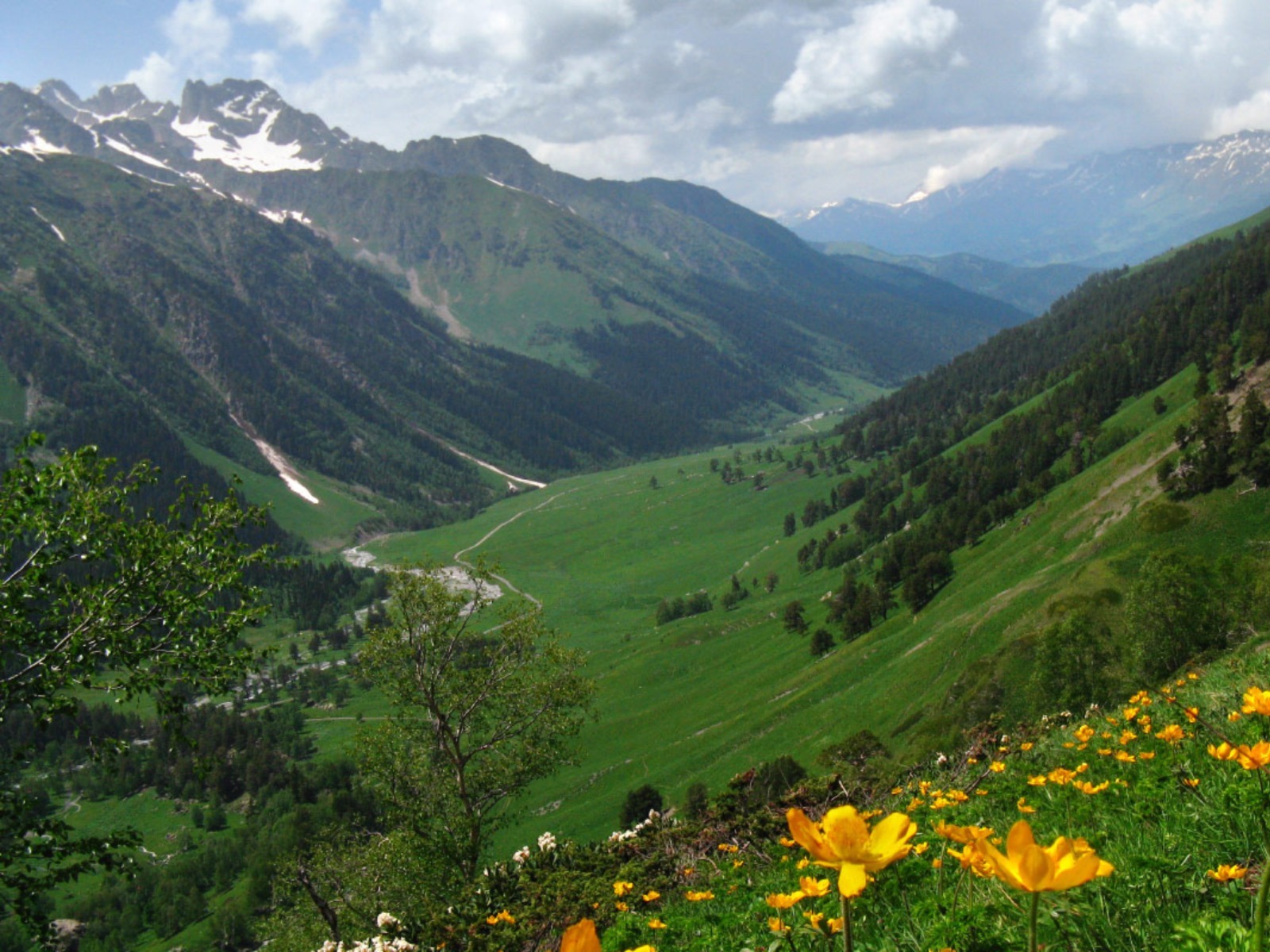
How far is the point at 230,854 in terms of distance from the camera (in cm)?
12125

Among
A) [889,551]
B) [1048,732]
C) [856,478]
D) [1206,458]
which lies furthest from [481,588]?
[856,478]

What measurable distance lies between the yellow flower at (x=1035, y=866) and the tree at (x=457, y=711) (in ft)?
83.8

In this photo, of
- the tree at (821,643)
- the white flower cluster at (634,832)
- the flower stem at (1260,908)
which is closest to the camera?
the flower stem at (1260,908)

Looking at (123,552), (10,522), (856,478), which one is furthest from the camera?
(856,478)

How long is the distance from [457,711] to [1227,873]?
92.6 feet

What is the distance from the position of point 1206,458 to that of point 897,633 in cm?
3427

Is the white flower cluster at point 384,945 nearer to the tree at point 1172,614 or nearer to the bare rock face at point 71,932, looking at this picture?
the tree at point 1172,614

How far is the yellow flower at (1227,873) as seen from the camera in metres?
4.57

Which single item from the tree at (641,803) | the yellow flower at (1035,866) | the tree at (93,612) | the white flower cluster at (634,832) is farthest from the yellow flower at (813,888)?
the tree at (641,803)

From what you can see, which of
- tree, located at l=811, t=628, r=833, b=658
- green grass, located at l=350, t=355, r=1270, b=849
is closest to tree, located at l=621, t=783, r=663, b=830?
green grass, located at l=350, t=355, r=1270, b=849

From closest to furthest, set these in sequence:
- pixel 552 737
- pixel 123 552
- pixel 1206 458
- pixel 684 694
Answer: pixel 123 552, pixel 552 737, pixel 1206 458, pixel 684 694

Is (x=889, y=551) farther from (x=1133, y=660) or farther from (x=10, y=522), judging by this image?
(x=10, y=522)

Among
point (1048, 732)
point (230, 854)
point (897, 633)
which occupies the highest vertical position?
point (1048, 732)

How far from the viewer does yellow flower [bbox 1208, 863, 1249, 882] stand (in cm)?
457
